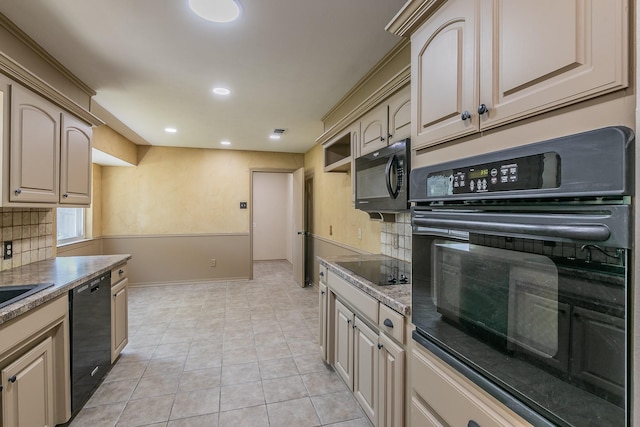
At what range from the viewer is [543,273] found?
721 mm

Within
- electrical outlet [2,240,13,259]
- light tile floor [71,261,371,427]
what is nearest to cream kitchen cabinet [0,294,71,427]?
light tile floor [71,261,371,427]

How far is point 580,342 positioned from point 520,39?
0.74 meters

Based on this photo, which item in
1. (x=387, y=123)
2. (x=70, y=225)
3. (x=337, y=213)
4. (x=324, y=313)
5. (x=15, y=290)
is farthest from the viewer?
(x=70, y=225)

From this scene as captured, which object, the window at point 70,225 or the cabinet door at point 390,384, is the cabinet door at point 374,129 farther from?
the window at point 70,225

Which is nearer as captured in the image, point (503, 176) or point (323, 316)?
point (503, 176)

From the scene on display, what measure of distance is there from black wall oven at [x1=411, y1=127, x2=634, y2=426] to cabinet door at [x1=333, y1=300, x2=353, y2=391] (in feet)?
3.52

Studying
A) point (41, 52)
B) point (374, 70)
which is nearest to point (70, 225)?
point (41, 52)

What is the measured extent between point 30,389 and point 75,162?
171 centimetres

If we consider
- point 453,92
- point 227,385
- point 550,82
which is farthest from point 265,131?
point 550,82

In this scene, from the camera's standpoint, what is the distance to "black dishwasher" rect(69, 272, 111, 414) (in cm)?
192

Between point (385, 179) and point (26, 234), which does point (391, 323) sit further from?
point (26, 234)

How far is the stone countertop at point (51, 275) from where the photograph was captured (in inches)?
57.8

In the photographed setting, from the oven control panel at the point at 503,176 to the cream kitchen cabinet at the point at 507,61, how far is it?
0.12 meters

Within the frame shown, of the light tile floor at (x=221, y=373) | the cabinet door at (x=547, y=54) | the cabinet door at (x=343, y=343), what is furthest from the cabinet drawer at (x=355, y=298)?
the cabinet door at (x=547, y=54)
